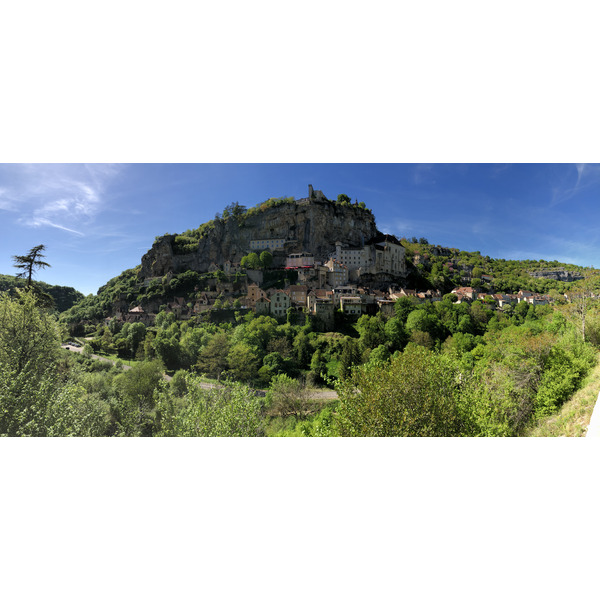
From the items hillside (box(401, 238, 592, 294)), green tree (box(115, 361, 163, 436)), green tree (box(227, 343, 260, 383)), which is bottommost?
green tree (box(115, 361, 163, 436))

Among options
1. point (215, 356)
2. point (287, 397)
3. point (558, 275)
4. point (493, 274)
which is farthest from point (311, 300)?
point (558, 275)

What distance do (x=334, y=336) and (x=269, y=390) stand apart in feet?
4.14

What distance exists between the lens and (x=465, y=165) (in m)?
3.37

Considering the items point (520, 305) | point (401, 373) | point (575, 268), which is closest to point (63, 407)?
point (401, 373)

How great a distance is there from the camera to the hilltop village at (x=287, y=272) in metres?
3.84

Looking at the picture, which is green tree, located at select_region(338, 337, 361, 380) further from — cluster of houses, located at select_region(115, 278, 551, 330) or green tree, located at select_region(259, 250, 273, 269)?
green tree, located at select_region(259, 250, 273, 269)

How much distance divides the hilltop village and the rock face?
2 cm

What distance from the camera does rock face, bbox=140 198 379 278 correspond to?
13.3ft

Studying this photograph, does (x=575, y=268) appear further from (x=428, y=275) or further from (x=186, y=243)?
(x=186, y=243)

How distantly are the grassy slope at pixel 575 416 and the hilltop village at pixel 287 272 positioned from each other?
1374mm

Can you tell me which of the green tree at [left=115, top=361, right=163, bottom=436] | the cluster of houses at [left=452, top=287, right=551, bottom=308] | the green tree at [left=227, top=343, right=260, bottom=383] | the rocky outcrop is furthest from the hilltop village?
the green tree at [left=115, top=361, right=163, bottom=436]

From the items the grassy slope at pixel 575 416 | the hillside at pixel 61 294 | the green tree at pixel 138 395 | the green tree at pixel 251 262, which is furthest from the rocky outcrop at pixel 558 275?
the hillside at pixel 61 294

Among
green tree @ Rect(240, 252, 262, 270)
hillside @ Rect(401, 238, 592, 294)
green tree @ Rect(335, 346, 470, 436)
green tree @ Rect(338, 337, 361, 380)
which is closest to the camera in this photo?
green tree @ Rect(335, 346, 470, 436)

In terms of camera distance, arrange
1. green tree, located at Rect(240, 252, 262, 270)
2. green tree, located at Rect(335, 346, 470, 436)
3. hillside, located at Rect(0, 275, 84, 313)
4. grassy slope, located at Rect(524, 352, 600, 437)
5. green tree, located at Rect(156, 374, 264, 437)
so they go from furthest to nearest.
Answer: green tree, located at Rect(240, 252, 262, 270) → hillside, located at Rect(0, 275, 84, 313) → green tree, located at Rect(156, 374, 264, 437) → grassy slope, located at Rect(524, 352, 600, 437) → green tree, located at Rect(335, 346, 470, 436)
